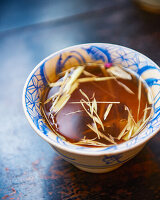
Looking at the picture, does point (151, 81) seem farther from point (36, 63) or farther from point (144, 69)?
point (36, 63)

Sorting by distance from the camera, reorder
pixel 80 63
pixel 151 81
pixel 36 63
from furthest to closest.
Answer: pixel 36 63, pixel 80 63, pixel 151 81

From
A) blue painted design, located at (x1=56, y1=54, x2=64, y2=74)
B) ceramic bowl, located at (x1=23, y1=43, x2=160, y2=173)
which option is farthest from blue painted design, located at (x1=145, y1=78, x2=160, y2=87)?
blue painted design, located at (x1=56, y1=54, x2=64, y2=74)

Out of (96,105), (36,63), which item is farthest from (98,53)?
(36,63)

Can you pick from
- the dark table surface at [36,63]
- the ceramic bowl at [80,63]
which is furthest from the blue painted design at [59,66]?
the dark table surface at [36,63]

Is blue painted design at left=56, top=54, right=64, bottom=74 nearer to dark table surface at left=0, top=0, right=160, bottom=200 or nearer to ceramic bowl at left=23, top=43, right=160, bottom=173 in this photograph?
ceramic bowl at left=23, top=43, right=160, bottom=173

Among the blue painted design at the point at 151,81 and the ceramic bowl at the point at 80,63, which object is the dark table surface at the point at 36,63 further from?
the blue painted design at the point at 151,81

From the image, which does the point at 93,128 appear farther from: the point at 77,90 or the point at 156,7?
the point at 156,7
